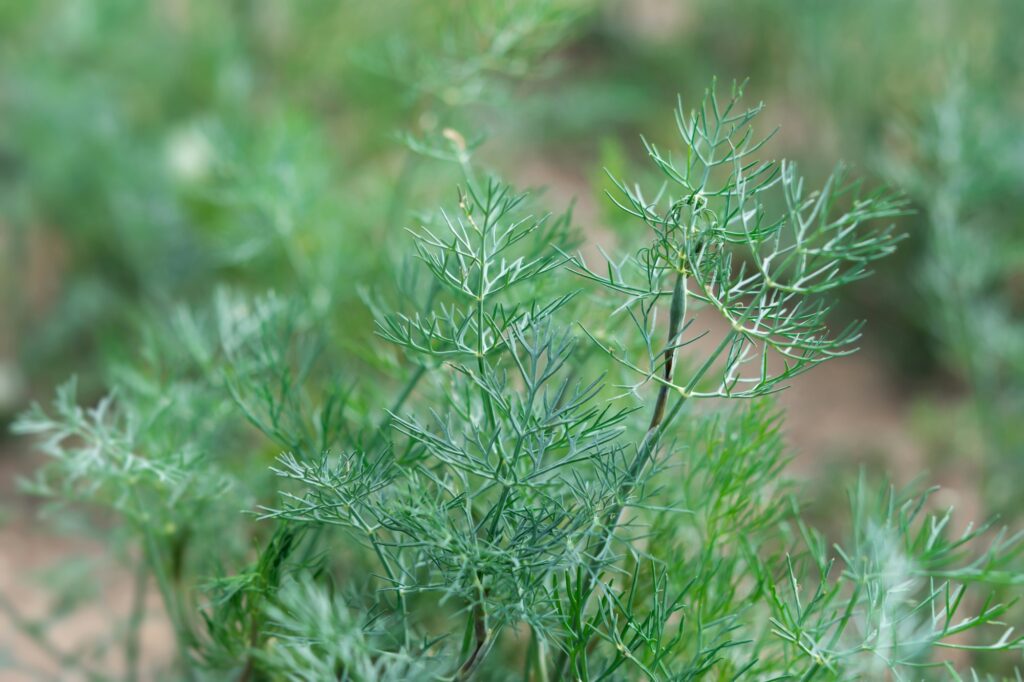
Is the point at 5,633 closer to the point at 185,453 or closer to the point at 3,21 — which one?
the point at 185,453

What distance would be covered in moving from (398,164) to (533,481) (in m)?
1.15

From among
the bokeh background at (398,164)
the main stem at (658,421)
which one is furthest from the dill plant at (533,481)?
the bokeh background at (398,164)

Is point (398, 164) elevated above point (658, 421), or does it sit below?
above

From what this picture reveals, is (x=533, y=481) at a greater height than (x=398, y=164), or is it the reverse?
(x=398, y=164)

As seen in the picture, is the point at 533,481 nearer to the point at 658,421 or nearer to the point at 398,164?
the point at 658,421

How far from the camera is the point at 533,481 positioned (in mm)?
428

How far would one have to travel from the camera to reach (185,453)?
523 mm

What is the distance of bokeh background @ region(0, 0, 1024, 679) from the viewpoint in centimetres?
80

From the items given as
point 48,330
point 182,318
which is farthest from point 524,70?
point 48,330

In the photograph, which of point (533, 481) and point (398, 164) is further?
point (398, 164)

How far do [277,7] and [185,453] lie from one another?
1.20 m

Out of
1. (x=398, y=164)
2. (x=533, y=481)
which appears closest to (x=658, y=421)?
(x=533, y=481)

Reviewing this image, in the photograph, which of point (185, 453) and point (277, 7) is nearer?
point (185, 453)

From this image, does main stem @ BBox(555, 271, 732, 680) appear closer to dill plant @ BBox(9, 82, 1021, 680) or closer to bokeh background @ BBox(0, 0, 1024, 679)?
dill plant @ BBox(9, 82, 1021, 680)
